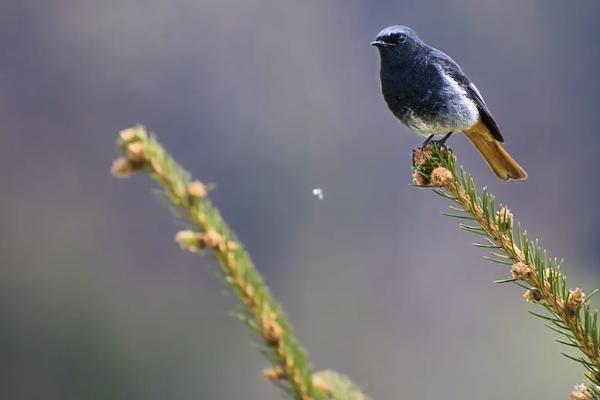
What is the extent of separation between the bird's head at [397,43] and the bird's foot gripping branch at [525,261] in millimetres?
875

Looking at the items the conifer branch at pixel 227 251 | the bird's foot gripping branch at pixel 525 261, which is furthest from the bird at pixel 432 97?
the conifer branch at pixel 227 251

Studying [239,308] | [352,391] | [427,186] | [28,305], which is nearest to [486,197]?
[427,186]

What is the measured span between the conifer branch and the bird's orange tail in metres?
1.38

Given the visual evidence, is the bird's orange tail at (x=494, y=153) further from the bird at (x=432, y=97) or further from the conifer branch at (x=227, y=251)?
the conifer branch at (x=227, y=251)

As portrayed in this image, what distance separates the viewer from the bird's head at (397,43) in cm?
225

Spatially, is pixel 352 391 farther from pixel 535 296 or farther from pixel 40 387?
pixel 40 387

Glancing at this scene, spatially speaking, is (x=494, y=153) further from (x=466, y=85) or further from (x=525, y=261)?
(x=525, y=261)

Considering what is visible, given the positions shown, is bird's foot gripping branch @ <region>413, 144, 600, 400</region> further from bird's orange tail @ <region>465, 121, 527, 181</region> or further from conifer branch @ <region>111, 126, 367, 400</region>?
bird's orange tail @ <region>465, 121, 527, 181</region>

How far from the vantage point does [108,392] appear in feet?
41.9

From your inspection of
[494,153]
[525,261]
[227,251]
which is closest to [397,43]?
[494,153]

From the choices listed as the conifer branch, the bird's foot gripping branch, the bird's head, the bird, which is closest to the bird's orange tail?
the bird

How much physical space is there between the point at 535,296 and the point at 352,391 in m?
0.27

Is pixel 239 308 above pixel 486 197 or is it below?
below

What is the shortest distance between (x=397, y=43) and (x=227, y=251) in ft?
5.00
